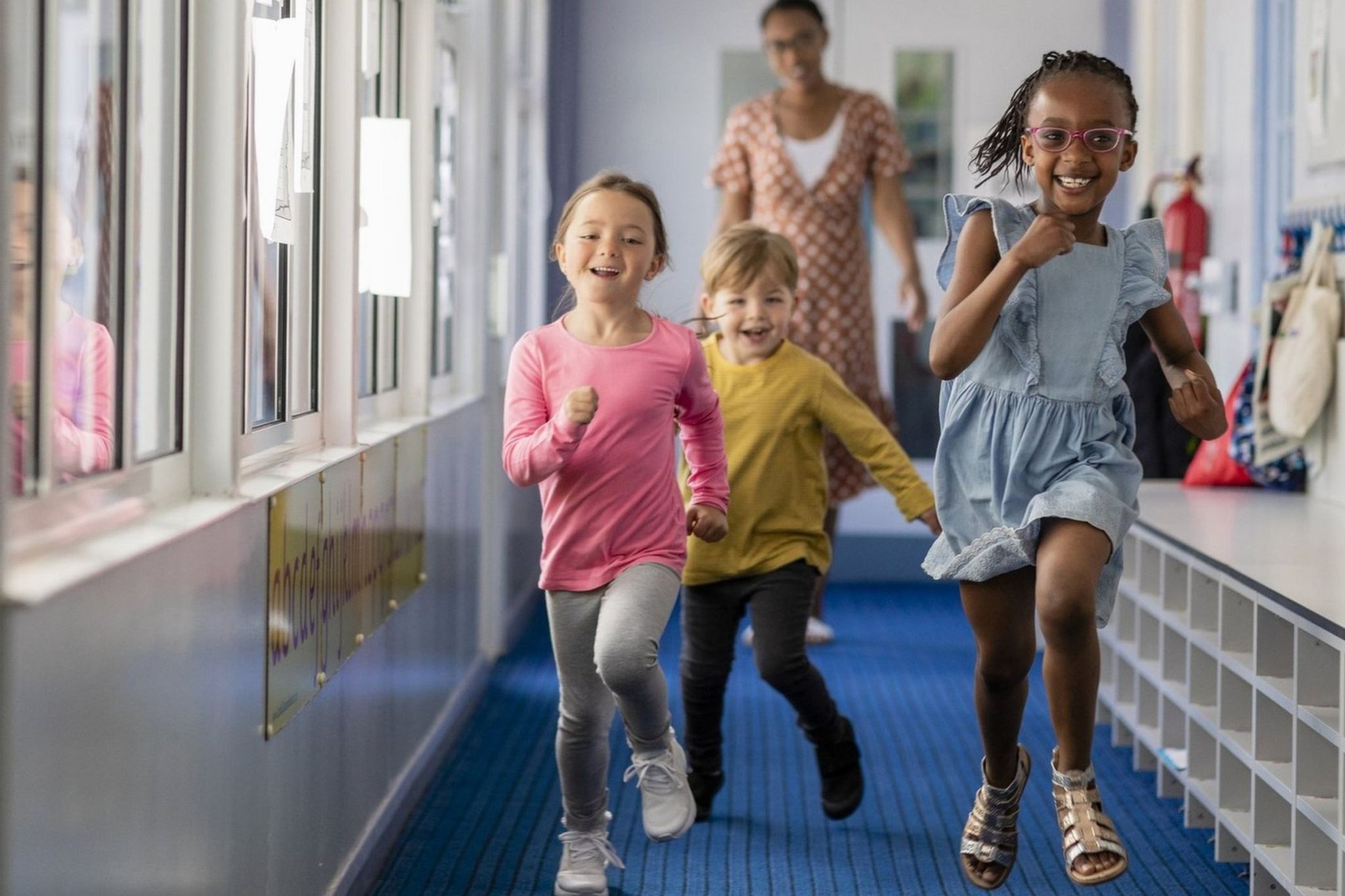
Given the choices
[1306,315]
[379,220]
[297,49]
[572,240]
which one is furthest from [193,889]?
[1306,315]

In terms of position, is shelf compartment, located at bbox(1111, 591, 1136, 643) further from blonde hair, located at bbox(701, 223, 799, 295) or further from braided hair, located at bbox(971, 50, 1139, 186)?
braided hair, located at bbox(971, 50, 1139, 186)

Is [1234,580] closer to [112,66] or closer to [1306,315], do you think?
Result: [1306,315]

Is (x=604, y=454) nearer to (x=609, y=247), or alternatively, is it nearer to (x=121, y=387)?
(x=609, y=247)

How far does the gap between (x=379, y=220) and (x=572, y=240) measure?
2.95 feet

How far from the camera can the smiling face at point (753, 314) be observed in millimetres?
2947

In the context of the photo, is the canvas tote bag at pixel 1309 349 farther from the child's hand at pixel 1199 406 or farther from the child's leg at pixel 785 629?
the child's hand at pixel 1199 406

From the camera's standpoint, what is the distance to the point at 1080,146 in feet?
6.48

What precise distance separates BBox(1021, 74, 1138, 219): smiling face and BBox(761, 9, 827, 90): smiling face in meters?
2.53

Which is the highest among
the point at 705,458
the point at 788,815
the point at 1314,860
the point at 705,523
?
the point at 705,458

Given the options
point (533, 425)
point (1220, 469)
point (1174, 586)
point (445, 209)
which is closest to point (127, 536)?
point (533, 425)

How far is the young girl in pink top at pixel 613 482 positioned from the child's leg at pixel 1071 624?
1.93 feet

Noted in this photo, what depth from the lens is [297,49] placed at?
2432mm

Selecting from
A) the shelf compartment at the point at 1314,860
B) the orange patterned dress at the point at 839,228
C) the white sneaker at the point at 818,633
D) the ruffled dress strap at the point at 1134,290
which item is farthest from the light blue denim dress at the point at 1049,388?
the white sneaker at the point at 818,633

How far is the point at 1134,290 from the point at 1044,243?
24 centimetres
